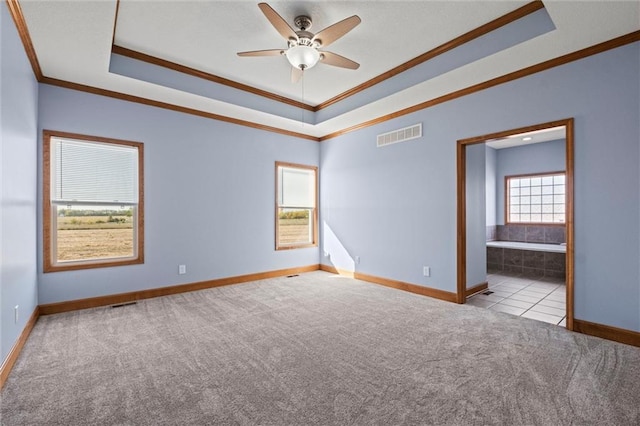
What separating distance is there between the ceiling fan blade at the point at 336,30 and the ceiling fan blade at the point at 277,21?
0.23 meters

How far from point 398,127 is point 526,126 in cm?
176

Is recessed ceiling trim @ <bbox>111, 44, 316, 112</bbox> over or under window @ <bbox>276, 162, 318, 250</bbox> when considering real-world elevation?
over

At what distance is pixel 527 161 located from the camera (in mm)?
6777

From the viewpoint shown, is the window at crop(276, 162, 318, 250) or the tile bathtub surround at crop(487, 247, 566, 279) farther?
the window at crop(276, 162, 318, 250)

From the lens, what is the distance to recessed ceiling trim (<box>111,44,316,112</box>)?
11.2 ft

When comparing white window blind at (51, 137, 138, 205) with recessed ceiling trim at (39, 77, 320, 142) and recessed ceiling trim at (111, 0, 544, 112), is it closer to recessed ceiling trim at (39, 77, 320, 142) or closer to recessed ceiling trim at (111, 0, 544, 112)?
recessed ceiling trim at (39, 77, 320, 142)

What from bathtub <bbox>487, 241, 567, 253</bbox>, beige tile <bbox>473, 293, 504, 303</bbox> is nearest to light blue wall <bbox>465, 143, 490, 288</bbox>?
beige tile <bbox>473, 293, 504, 303</bbox>

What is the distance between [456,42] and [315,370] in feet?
11.3

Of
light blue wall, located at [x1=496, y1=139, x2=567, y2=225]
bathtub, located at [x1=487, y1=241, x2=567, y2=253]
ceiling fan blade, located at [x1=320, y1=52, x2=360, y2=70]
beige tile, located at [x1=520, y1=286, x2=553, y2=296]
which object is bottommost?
beige tile, located at [x1=520, y1=286, x2=553, y2=296]

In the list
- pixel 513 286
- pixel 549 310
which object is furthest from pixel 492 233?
pixel 549 310

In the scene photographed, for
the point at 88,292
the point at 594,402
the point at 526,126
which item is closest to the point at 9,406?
the point at 88,292

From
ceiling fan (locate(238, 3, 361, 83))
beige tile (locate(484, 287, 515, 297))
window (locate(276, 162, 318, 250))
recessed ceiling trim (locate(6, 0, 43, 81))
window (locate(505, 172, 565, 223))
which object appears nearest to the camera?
recessed ceiling trim (locate(6, 0, 43, 81))

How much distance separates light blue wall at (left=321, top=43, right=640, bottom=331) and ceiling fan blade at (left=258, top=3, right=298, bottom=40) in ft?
7.83

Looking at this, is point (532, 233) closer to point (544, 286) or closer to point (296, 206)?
point (544, 286)
